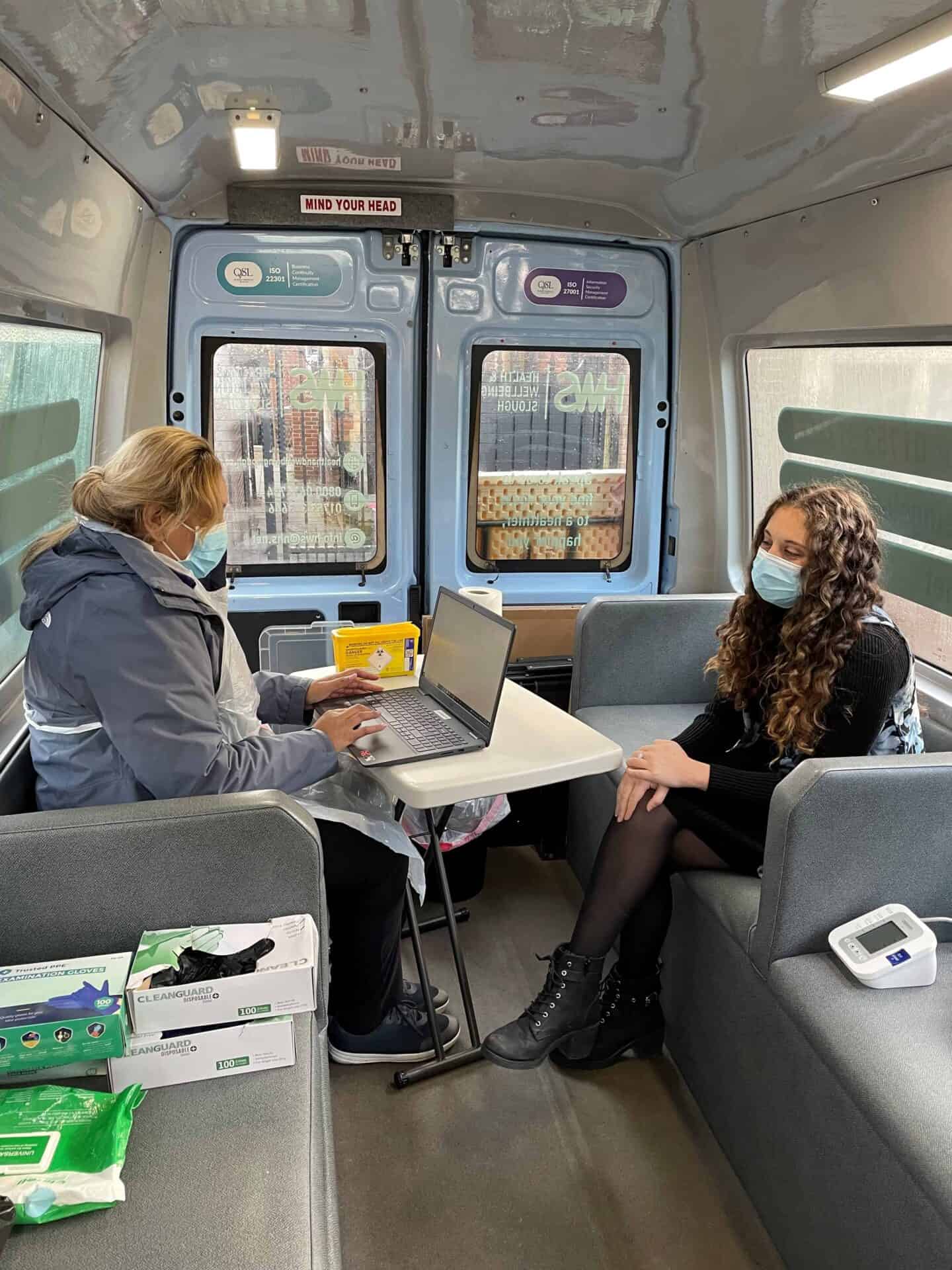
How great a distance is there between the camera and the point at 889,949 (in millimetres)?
1940

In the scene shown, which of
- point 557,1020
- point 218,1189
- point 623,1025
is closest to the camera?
point 218,1189

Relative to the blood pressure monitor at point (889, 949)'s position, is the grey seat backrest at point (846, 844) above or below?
above

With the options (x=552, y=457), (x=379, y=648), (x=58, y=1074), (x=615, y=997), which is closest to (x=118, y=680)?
(x=58, y=1074)

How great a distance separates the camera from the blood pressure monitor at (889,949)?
1.91 meters

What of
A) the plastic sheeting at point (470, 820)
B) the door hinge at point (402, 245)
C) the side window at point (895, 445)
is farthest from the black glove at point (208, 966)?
the door hinge at point (402, 245)

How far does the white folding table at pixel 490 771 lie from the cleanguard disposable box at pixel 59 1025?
79 cm

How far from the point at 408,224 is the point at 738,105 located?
63.2 inches

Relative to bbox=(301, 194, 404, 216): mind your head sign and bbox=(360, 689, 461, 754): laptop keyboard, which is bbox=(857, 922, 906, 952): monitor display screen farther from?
bbox=(301, 194, 404, 216): mind your head sign

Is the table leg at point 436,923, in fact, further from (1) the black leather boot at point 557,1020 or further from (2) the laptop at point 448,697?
→ (2) the laptop at point 448,697

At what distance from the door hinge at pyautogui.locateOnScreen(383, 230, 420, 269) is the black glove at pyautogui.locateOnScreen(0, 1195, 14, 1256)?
3557 millimetres

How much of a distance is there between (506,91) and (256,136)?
834mm

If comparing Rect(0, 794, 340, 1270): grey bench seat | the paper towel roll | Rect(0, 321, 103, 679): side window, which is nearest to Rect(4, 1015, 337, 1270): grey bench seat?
Rect(0, 794, 340, 1270): grey bench seat

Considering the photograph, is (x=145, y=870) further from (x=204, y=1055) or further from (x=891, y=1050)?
(x=891, y=1050)

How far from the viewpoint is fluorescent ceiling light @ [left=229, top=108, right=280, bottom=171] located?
273 cm
